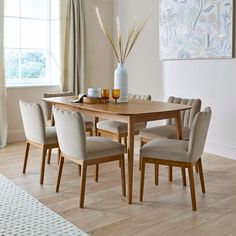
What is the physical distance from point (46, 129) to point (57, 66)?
7.54ft

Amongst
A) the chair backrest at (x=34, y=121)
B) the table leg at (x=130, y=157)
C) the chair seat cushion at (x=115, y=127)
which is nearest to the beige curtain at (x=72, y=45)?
the chair seat cushion at (x=115, y=127)

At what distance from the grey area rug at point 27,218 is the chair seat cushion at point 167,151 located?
0.85m

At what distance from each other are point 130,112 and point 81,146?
481 millimetres

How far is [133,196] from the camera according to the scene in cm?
328

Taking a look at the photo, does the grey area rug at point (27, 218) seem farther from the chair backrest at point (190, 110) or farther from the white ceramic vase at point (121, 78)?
the chair backrest at point (190, 110)

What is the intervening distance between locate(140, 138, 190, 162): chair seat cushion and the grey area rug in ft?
2.80

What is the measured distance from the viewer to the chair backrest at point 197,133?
2910mm

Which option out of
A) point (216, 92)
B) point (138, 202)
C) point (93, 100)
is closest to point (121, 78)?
point (93, 100)

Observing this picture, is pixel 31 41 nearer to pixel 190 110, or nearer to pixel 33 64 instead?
pixel 33 64

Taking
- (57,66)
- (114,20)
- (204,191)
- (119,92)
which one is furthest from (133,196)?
(114,20)

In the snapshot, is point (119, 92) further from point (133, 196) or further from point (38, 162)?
point (38, 162)

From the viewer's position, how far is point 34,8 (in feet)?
18.6

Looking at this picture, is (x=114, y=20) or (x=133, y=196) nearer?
(x=133, y=196)

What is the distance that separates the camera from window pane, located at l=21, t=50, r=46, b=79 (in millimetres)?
5707
